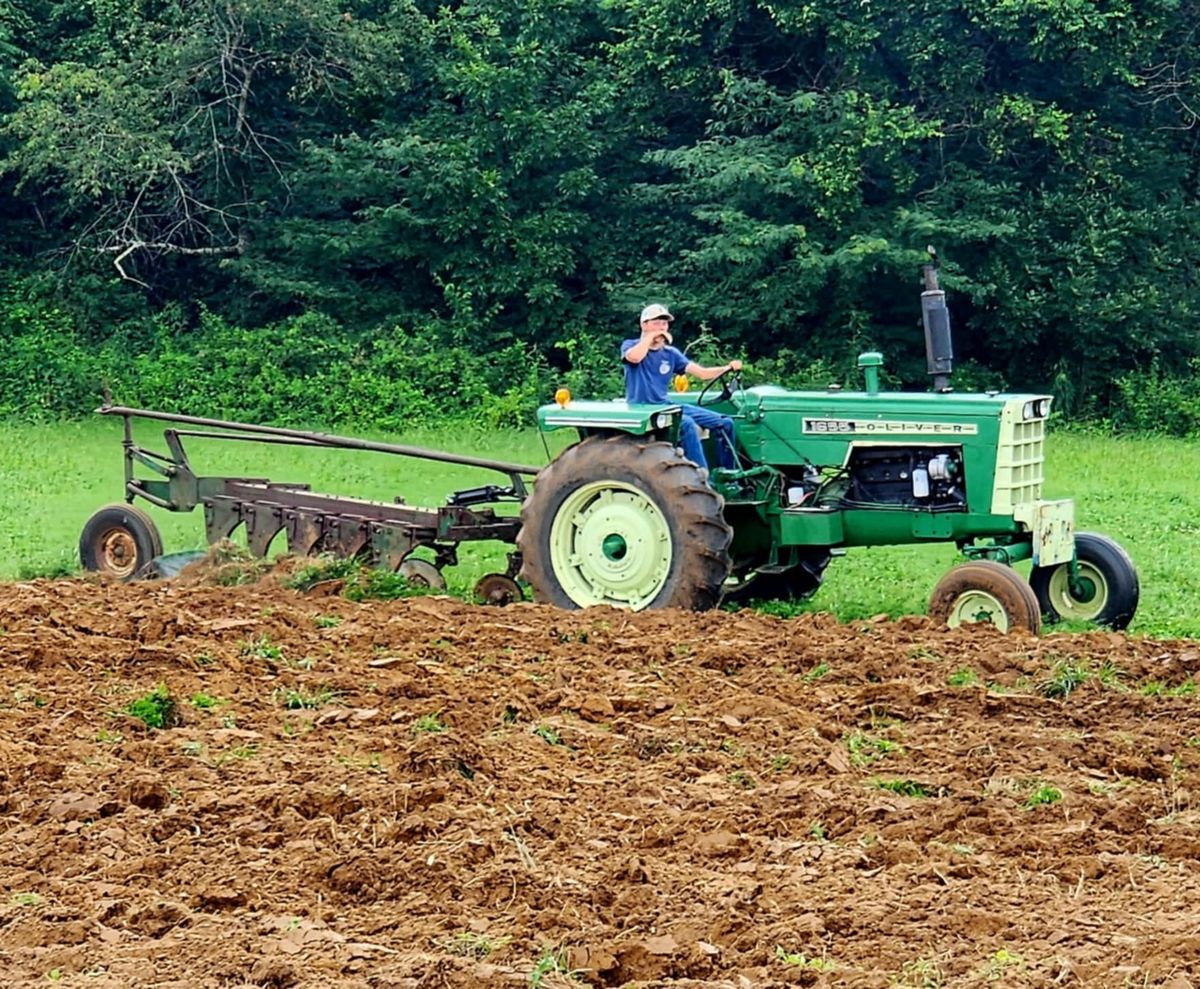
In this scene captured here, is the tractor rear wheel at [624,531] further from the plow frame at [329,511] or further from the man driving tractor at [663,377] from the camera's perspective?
the plow frame at [329,511]

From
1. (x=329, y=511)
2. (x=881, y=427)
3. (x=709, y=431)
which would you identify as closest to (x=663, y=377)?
(x=709, y=431)

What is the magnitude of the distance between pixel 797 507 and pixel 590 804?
4.78m

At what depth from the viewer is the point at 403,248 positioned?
27.3 meters

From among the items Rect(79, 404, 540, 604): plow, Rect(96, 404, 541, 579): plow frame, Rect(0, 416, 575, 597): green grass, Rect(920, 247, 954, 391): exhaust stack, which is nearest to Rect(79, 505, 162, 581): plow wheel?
Rect(79, 404, 540, 604): plow

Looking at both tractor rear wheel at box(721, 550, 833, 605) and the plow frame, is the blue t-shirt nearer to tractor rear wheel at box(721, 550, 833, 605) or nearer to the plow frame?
the plow frame

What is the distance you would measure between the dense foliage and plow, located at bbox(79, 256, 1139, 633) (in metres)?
13.5

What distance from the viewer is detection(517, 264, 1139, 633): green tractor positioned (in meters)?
11.1

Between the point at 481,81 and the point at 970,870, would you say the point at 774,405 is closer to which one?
the point at 970,870

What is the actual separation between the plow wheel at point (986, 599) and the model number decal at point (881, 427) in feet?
2.83

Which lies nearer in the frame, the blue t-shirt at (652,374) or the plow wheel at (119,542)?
the blue t-shirt at (652,374)

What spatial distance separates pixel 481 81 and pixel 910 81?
18.2 ft

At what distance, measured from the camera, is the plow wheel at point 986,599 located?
1048 centimetres

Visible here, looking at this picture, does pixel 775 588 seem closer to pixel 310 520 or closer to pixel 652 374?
pixel 652 374

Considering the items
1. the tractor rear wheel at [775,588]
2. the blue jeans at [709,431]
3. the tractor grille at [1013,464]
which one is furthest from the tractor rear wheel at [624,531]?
the tractor grille at [1013,464]
